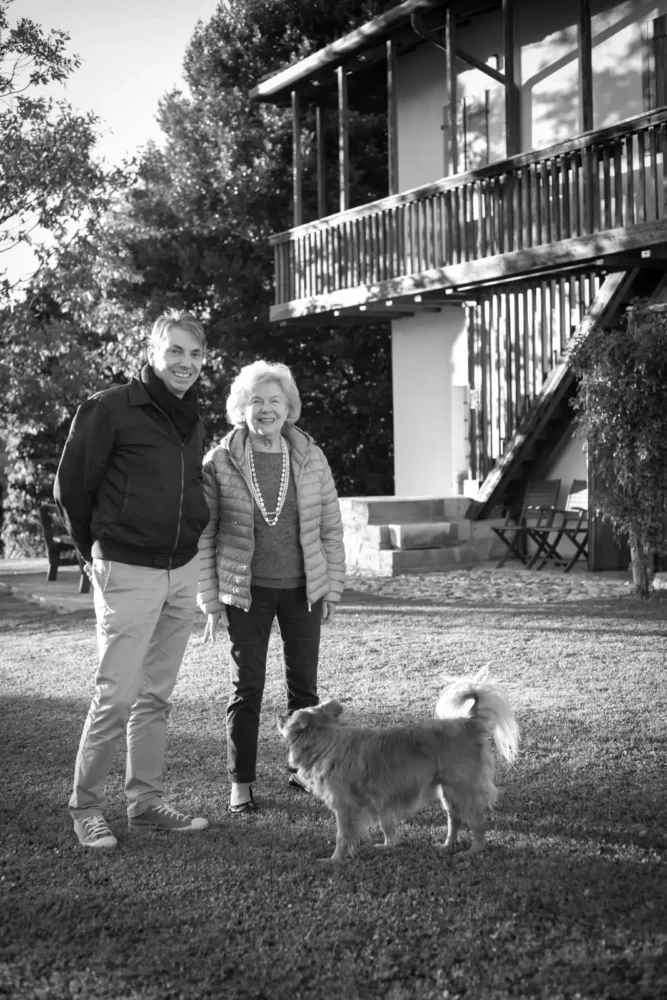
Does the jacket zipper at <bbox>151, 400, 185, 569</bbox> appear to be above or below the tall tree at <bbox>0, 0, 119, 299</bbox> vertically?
below

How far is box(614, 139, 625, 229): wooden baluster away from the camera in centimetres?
1296

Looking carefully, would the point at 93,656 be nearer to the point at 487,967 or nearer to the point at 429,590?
the point at 429,590

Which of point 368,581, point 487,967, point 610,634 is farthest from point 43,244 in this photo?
point 487,967

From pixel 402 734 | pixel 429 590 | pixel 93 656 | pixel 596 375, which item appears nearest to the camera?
pixel 402 734

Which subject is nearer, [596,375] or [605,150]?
[596,375]

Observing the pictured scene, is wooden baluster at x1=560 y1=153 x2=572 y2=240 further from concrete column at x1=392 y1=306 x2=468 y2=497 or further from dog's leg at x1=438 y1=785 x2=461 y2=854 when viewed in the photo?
dog's leg at x1=438 y1=785 x2=461 y2=854

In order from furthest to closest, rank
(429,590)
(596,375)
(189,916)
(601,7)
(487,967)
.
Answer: (601,7) → (429,590) → (596,375) → (189,916) → (487,967)

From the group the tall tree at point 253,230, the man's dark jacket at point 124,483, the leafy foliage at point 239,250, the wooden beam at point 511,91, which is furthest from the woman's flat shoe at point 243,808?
the tall tree at point 253,230

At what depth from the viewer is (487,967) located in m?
3.62

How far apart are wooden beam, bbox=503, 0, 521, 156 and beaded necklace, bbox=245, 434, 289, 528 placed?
11.7m

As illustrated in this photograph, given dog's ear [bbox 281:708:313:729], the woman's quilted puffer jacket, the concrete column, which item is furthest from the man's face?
the concrete column

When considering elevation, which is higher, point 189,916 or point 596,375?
point 596,375

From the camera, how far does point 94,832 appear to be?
4.79 metres

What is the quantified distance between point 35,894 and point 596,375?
27.1 ft
